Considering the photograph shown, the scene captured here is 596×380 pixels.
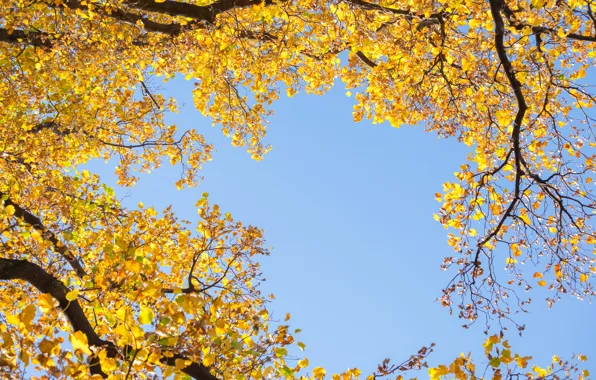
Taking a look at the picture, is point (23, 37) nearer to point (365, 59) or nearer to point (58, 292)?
point (58, 292)

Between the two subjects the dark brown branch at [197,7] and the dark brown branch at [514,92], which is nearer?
the dark brown branch at [514,92]

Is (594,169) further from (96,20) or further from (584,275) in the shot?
(96,20)

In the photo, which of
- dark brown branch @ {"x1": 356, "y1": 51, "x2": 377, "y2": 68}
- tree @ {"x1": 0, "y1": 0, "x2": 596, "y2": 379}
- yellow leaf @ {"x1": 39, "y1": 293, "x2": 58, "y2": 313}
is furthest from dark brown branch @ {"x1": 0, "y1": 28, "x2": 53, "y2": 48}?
yellow leaf @ {"x1": 39, "y1": 293, "x2": 58, "y2": 313}

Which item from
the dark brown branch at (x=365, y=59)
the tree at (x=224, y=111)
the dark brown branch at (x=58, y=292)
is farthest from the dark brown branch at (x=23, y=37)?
the dark brown branch at (x=365, y=59)

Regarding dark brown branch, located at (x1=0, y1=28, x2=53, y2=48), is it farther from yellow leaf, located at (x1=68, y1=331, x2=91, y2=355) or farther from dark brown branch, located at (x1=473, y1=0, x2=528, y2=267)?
dark brown branch, located at (x1=473, y1=0, x2=528, y2=267)

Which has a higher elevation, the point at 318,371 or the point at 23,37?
the point at 23,37

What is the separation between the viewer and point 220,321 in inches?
178

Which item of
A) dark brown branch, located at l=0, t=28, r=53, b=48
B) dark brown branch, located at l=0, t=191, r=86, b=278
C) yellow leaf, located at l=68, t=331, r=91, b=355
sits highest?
dark brown branch, located at l=0, t=28, r=53, b=48

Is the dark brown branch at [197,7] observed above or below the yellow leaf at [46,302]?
above

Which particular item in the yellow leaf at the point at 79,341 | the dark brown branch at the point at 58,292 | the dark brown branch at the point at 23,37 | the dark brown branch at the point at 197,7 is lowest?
the yellow leaf at the point at 79,341

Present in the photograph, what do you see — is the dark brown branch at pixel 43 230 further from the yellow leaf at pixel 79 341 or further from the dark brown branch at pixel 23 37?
the yellow leaf at pixel 79 341

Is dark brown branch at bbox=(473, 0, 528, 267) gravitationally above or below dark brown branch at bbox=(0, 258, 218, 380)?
above

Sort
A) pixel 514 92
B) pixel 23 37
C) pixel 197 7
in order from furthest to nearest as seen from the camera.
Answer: pixel 23 37 → pixel 197 7 → pixel 514 92

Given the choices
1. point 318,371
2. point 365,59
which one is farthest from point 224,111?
point 318,371
